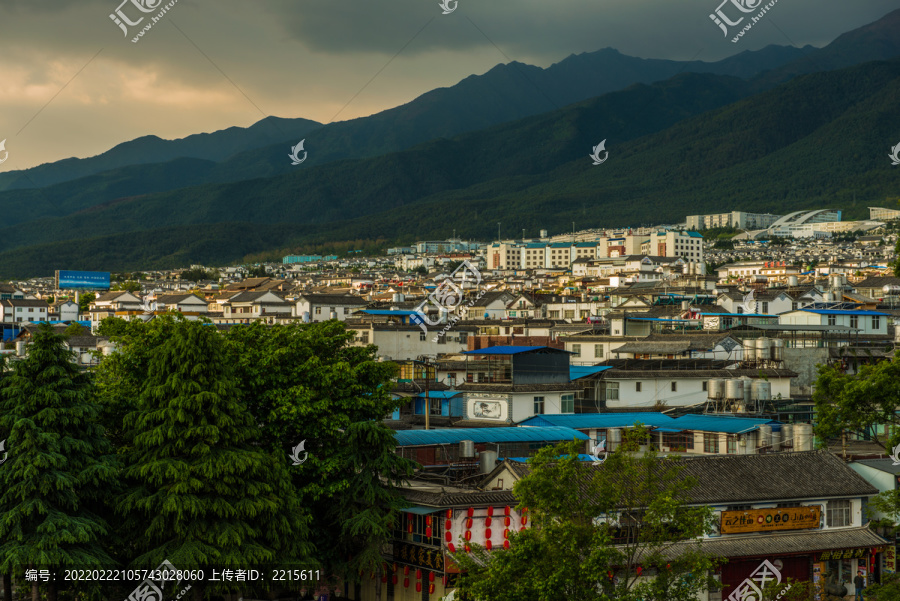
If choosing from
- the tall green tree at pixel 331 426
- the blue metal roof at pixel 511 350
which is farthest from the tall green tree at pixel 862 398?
the blue metal roof at pixel 511 350

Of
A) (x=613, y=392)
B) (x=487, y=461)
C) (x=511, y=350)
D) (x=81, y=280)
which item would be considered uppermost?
(x=81, y=280)

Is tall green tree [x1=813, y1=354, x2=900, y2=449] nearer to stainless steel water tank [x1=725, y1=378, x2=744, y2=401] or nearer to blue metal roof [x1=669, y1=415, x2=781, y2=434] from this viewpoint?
blue metal roof [x1=669, y1=415, x2=781, y2=434]

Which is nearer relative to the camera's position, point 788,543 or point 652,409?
point 788,543

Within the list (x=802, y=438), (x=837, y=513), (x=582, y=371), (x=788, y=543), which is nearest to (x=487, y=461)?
(x=788, y=543)

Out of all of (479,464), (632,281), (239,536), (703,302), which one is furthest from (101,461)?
(632,281)

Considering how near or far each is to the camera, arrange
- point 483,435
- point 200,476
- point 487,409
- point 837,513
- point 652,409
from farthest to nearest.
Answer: point 652,409 → point 487,409 → point 483,435 → point 837,513 → point 200,476

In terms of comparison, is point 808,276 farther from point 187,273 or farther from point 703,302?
point 187,273

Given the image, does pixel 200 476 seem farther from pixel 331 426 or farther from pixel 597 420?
pixel 597 420
